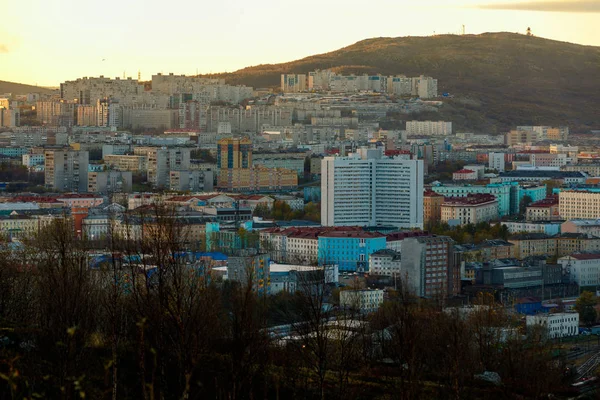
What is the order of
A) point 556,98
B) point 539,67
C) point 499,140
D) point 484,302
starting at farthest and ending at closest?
point 539,67 → point 556,98 → point 499,140 → point 484,302

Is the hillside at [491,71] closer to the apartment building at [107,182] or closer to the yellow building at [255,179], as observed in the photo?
the yellow building at [255,179]

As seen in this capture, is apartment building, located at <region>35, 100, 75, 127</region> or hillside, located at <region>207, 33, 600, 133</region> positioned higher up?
hillside, located at <region>207, 33, 600, 133</region>

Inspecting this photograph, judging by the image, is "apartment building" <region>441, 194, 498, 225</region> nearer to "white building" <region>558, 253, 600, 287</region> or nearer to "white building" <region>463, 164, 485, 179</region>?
"white building" <region>558, 253, 600, 287</region>

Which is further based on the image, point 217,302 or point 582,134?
point 582,134

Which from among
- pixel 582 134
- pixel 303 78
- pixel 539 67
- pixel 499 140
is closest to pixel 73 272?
pixel 499 140

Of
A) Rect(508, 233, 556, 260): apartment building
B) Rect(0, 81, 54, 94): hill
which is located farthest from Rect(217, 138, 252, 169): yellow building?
Answer: Rect(0, 81, 54, 94): hill

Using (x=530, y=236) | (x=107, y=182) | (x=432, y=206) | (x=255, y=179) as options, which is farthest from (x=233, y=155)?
(x=530, y=236)

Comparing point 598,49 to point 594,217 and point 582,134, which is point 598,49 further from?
point 594,217
